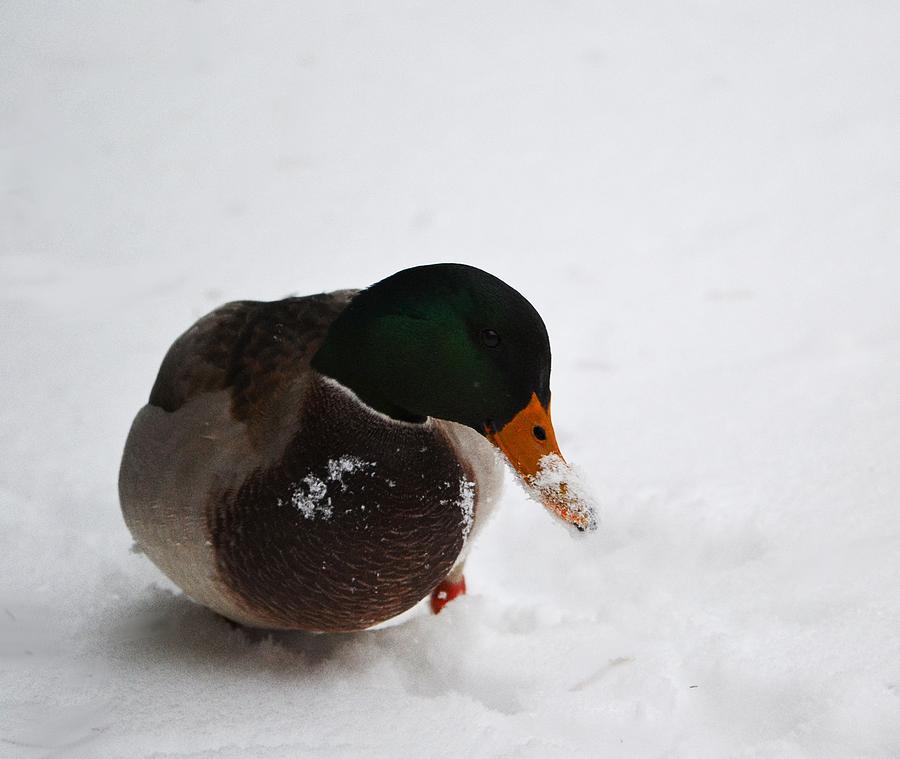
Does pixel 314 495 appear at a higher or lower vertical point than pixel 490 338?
lower

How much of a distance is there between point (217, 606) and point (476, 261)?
205 centimetres

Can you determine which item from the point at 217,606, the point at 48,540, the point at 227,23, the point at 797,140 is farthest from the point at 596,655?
the point at 227,23

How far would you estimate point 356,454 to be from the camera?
6.64 feet

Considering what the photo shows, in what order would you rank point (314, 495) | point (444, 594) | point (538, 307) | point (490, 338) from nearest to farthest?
point (490, 338), point (314, 495), point (444, 594), point (538, 307)

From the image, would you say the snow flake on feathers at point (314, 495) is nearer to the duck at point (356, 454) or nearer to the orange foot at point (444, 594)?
the duck at point (356, 454)

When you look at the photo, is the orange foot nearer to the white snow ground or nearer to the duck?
the white snow ground

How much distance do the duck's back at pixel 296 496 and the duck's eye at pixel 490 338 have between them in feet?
0.91

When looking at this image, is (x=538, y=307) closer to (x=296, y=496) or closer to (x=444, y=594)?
(x=444, y=594)

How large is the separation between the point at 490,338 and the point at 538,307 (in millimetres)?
1871

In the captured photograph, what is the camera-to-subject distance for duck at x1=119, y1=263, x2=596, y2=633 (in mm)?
1896

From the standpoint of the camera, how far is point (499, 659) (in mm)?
2223

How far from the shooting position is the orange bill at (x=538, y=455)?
6.08 feet

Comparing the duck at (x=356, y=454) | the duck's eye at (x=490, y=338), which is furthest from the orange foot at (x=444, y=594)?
the duck's eye at (x=490, y=338)

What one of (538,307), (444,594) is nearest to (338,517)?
(444,594)
